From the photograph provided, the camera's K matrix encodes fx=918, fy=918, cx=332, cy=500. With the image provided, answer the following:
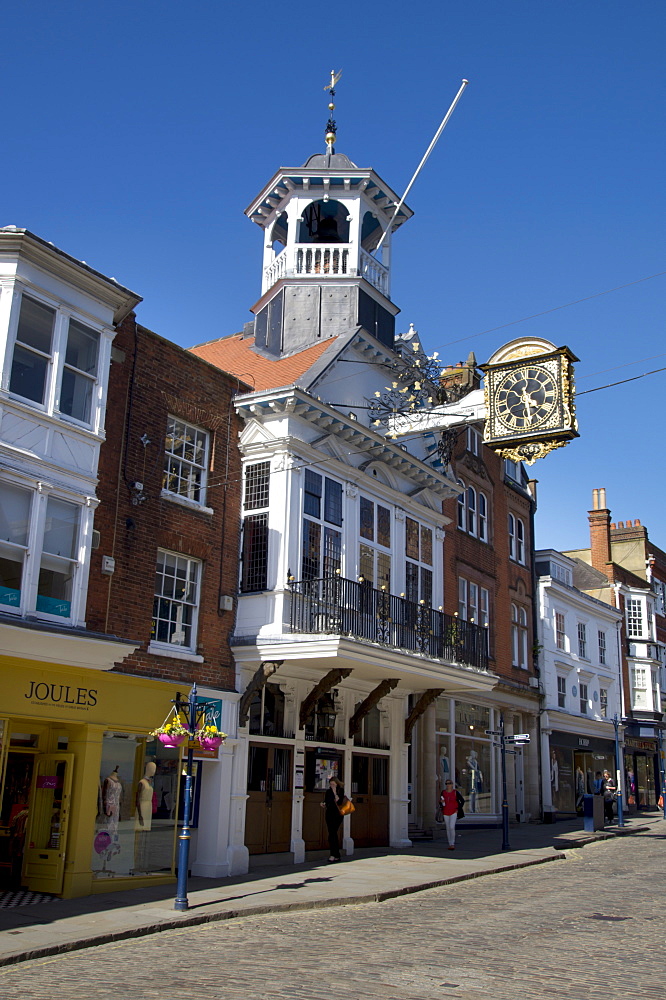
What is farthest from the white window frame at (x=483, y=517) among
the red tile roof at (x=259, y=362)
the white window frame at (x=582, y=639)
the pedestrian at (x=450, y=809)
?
the white window frame at (x=582, y=639)

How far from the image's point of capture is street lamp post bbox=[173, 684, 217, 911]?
40.1 ft

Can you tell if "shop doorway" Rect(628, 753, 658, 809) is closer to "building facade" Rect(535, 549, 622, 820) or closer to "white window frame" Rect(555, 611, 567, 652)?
"building facade" Rect(535, 549, 622, 820)

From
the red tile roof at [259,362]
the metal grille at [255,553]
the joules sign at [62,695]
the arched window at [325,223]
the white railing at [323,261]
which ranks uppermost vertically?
the arched window at [325,223]

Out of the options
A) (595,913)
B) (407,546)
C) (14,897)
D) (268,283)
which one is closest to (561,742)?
(407,546)

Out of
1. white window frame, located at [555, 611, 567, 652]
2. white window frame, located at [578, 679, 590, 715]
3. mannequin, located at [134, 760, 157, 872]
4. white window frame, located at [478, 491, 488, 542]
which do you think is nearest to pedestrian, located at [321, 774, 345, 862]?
mannequin, located at [134, 760, 157, 872]

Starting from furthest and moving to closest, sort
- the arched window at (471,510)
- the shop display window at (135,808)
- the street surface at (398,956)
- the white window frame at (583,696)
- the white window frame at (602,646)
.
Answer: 1. the white window frame at (602,646)
2. the white window frame at (583,696)
3. the arched window at (471,510)
4. the shop display window at (135,808)
5. the street surface at (398,956)

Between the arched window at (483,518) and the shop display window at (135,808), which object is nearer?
the shop display window at (135,808)

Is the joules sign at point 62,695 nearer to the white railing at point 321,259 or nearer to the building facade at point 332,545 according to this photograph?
the building facade at point 332,545

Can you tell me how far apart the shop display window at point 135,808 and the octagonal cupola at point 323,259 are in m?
11.2

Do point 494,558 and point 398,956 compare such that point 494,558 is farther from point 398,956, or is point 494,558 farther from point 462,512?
point 398,956

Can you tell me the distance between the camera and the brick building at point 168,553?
14.9 m

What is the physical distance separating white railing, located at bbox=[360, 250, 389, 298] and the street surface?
589 inches

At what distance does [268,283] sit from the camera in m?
24.3

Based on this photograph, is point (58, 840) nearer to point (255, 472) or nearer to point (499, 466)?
point (255, 472)
